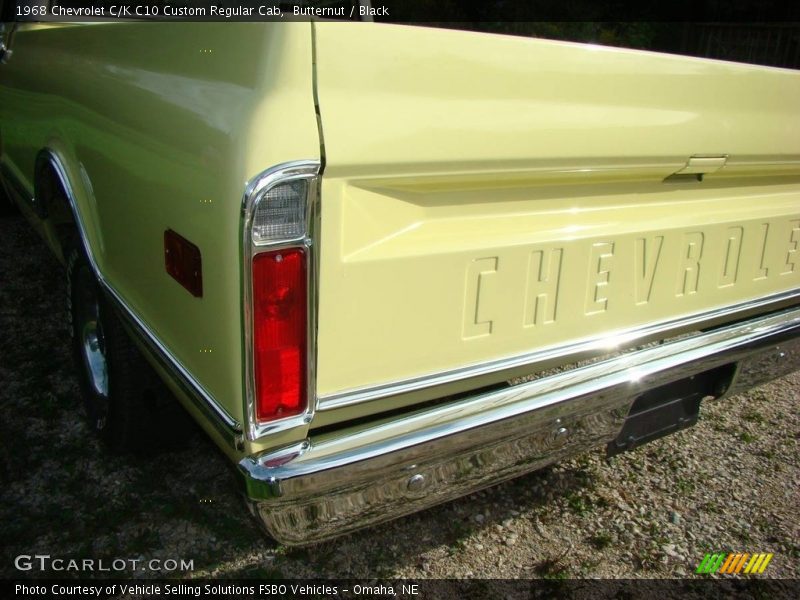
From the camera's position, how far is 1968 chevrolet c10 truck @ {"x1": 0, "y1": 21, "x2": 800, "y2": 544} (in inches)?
55.2

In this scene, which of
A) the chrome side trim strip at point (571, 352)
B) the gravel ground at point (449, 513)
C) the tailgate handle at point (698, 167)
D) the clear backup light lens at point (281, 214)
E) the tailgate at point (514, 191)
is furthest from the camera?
the gravel ground at point (449, 513)

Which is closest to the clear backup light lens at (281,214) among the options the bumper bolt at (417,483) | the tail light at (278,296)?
the tail light at (278,296)

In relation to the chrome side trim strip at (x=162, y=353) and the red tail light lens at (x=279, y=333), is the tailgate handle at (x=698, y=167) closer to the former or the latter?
the red tail light lens at (x=279, y=333)

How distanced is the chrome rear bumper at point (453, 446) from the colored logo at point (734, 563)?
68 cm

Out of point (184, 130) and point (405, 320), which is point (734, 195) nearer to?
point (405, 320)

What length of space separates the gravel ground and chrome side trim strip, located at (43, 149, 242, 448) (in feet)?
2.41

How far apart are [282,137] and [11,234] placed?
4.25m

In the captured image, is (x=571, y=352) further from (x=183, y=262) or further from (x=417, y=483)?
(x=183, y=262)

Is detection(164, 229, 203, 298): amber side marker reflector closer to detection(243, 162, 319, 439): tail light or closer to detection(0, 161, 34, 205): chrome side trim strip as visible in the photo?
detection(243, 162, 319, 439): tail light

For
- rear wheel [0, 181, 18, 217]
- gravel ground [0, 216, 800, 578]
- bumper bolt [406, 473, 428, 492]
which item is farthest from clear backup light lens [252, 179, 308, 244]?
rear wheel [0, 181, 18, 217]

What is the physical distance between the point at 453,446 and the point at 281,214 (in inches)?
26.2

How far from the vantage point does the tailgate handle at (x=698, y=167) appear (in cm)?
188

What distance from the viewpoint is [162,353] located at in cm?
177

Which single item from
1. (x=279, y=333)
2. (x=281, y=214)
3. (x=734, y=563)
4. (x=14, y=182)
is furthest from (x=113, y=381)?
(x=734, y=563)
